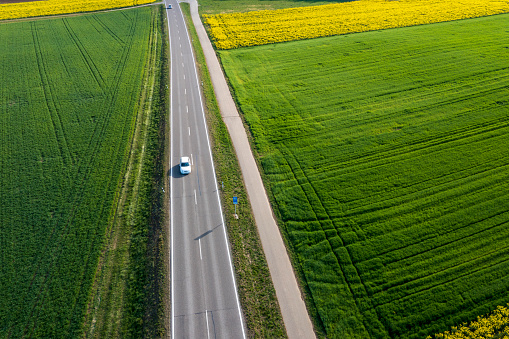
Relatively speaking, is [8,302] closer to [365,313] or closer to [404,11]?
[365,313]

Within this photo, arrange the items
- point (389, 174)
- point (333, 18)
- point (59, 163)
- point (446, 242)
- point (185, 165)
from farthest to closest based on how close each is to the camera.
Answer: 1. point (333, 18)
2. point (59, 163)
3. point (185, 165)
4. point (389, 174)
5. point (446, 242)

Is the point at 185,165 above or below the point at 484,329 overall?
above

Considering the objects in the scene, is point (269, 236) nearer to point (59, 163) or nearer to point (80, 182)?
point (80, 182)

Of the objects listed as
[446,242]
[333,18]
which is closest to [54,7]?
[333,18]

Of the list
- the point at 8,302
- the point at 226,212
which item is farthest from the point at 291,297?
the point at 8,302

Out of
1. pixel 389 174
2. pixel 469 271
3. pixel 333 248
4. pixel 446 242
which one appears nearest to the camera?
pixel 469 271

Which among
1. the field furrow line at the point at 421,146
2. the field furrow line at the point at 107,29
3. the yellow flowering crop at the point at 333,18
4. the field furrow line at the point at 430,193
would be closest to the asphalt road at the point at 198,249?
the field furrow line at the point at 430,193

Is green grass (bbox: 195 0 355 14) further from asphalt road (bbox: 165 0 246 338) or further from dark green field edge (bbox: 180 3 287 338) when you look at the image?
dark green field edge (bbox: 180 3 287 338)
